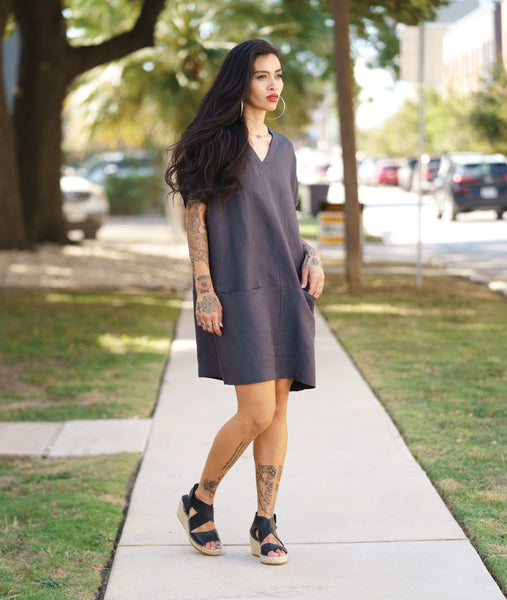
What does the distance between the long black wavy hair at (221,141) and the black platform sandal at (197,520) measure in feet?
3.92

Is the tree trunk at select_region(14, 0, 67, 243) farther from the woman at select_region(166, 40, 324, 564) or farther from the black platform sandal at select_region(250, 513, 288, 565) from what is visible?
the black platform sandal at select_region(250, 513, 288, 565)

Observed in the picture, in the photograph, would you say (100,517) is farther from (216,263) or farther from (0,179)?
(0,179)

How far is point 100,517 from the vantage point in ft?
14.0

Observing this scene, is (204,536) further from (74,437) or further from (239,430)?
(74,437)

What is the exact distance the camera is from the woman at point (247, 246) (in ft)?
11.7

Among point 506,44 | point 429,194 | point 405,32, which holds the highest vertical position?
point 506,44

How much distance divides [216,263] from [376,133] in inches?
3042

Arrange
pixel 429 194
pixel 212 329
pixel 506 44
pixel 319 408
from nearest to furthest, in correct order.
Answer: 1. pixel 212 329
2. pixel 319 408
3. pixel 429 194
4. pixel 506 44

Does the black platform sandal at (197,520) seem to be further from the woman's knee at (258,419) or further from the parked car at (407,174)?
the parked car at (407,174)

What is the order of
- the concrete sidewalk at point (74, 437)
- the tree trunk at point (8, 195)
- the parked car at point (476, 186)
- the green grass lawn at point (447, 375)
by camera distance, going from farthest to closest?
the parked car at point (476, 186), the tree trunk at point (8, 195), the concrete sidewalk at point (74, 437), the green grass lawn at point (447, 375)

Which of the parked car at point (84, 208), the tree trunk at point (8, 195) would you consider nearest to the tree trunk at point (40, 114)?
the tree trunk at point (8, 195)

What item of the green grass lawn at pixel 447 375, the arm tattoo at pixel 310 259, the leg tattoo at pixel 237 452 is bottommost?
the green grass lawn at pixel 447 375

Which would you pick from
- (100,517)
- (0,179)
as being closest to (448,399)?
(100,517)

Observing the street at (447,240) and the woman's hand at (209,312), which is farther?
the street at (447,240)
